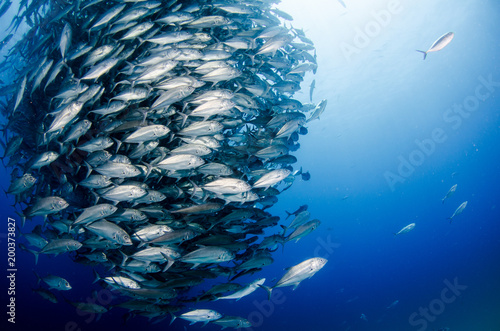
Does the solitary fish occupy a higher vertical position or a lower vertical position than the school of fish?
lower

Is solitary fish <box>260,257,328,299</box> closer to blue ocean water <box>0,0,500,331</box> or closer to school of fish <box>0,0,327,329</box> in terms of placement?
school of fish <box>0,0,327,329</box>

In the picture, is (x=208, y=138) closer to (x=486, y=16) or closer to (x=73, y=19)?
(x=73, y=19)

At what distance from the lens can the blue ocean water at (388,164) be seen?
1956cm

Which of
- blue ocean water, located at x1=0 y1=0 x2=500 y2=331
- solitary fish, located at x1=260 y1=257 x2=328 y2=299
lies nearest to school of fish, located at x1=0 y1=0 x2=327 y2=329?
solitary fish, located at x1=260 y1=257 x2=328 y2=299

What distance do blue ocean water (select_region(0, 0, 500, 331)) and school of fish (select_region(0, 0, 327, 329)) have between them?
2.20m

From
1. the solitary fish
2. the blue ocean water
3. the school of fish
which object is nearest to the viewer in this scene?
the school of fish

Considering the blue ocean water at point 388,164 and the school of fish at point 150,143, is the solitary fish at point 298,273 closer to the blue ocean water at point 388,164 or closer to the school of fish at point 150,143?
the school of fish at point 150,143

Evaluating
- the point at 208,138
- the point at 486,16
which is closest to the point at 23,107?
the point at 208,138

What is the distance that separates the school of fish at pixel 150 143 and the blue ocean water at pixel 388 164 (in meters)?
2.20

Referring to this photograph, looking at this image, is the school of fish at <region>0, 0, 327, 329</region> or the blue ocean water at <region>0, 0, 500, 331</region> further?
the blue ocean water at <region>0, 0, 500, 331</region>

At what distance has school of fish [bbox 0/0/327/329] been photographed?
12.8ft

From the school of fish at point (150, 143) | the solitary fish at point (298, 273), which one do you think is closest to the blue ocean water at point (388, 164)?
the solitary fish at point (298, 273)

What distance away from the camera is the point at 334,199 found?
8631cm

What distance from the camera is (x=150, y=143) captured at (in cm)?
426
